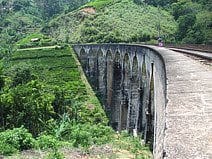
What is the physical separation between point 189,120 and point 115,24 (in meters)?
73.8

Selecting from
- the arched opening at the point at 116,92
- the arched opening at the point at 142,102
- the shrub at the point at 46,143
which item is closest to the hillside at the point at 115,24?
the arched opening at the point at 116,92

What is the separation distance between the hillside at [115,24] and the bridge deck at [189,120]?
57735 millimetres

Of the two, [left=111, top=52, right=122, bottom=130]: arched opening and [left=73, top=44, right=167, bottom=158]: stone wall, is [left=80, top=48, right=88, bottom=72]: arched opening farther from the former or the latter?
[left=111, top=52, right=122, bottom=130]: arched opening

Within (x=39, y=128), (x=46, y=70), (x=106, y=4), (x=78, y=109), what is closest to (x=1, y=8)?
(x=106, y=4)

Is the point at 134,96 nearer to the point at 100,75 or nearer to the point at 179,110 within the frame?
the point at 100,75

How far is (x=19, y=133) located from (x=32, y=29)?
9004cm

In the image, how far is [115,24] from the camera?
255ft

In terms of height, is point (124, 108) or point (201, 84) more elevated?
point (201, 84)

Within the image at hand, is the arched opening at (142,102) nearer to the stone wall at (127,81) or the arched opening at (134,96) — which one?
the stone wall at (127,81)

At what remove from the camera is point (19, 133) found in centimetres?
1585


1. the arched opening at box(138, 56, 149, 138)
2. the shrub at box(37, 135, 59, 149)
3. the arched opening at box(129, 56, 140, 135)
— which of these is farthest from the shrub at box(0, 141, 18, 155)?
the arched opening at box(129, 56, 140, 135)

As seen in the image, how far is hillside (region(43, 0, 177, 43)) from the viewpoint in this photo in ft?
236

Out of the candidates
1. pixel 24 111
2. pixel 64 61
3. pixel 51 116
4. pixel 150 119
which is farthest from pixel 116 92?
pixel 64 61

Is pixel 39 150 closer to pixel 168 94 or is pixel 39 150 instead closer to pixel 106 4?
pixel 168 94
